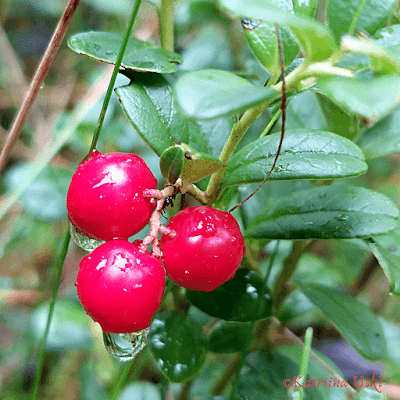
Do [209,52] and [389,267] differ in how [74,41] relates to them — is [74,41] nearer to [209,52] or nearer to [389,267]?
[389,267]

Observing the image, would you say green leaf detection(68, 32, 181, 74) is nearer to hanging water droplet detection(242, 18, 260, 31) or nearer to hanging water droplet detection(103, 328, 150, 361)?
hanging water droplet detection(242, 18, 260, 31)

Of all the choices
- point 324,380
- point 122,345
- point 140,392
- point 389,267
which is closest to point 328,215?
point 389,267

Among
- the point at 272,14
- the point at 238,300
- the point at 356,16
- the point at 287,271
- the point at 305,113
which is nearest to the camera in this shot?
the point at 272,14

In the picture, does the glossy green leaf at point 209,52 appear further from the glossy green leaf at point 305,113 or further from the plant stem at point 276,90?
the plant stem at point 276,90

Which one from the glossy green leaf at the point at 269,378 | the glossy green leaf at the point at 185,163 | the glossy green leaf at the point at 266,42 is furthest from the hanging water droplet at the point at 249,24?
the glossy green leaf at the point at 269,378

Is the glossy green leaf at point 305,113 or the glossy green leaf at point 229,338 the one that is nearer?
the glossy green leaf at point 229,338

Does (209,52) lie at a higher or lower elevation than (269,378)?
higher

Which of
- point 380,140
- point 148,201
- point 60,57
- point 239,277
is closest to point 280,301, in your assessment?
point 239,277
